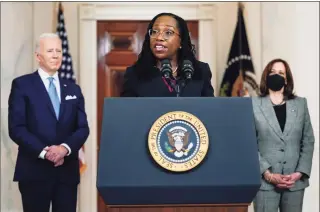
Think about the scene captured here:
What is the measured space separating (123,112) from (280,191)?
2.08m

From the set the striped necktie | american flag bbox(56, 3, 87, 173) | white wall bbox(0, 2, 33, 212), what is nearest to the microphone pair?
the striped necktie

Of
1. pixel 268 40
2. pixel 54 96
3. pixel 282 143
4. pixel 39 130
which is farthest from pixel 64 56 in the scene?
pixel 282 143

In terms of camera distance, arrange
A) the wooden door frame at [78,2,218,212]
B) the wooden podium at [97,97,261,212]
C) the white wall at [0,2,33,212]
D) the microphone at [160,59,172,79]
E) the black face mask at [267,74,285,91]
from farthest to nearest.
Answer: the wooden door frame at [78,2,218,212] → the white wall at [0,2,33,212] → the black face mask at [267,74,285,91] → the microphone at [160,59,172,79] → the wooden podium at [97,97,261,212]

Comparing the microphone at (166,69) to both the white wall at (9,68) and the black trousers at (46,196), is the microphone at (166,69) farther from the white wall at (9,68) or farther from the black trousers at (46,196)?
the white wall at (9,68)

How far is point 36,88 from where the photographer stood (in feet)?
11.9

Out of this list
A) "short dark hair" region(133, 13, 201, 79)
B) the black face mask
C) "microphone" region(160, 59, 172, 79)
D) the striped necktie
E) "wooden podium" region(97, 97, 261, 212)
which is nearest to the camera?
"wooden podium" region(97, 97, 261, 212)

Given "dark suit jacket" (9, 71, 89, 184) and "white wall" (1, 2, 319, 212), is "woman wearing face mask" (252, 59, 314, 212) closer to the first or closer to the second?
"dark suit jacket" (9, 71, 89, 184)

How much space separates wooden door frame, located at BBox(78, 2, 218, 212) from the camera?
680cm

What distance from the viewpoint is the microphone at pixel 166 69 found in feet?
7.98

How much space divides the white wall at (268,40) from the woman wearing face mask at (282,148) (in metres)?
1.88

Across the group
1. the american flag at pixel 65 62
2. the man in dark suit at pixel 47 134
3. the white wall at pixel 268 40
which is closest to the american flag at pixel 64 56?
the american flag at pixel 65 62

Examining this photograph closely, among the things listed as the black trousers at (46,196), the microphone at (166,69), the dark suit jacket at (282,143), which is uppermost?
the microphone at (166,69)

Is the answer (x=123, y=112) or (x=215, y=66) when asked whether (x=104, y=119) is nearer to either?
(x=123, y=112)

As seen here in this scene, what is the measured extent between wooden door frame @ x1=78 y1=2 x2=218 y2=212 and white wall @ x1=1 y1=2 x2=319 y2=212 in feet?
0.58
